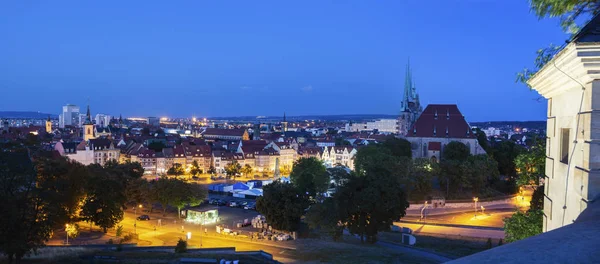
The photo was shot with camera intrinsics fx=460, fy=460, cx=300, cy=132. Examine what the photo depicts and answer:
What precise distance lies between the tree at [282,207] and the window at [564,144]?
2407 centimetres

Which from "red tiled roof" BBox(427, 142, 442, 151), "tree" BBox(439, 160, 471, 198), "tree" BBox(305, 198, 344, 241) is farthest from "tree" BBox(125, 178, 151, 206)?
"red tiled roof" BBox(427, 142, 442, 151)

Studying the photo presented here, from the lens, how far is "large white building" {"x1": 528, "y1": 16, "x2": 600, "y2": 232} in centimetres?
351

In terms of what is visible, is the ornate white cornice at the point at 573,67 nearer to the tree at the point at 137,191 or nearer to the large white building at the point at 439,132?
the tree at the point at 137,191

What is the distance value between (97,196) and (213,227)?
765cm

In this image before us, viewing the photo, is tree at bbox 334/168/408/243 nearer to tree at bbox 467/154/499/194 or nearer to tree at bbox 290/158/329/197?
tree at bbox 290/158/329/197

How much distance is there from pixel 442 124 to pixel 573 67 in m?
55.8

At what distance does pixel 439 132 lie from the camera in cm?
5722

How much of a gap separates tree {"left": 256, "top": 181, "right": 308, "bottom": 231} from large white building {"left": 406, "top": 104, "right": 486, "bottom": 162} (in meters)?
30.7

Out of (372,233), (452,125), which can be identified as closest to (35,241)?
(372,233)

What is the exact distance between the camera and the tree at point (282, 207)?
1111 inches

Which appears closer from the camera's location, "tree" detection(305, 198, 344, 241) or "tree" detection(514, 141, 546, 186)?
"tree" detection(514, 141, 546, 186)

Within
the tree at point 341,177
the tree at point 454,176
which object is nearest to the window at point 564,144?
the tree at point 341,177

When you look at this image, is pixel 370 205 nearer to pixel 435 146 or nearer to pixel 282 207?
pixel 282 207

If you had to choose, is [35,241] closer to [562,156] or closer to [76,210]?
[76,210]
